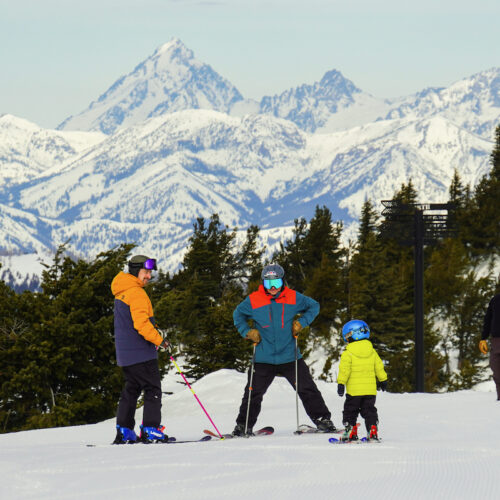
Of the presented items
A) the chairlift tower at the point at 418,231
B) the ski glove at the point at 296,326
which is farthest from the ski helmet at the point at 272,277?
the chairlift tower at the point at 418,231

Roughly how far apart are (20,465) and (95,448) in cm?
138

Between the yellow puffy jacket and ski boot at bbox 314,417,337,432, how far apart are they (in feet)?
2.65

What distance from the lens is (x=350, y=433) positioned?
A: 8.34 metres

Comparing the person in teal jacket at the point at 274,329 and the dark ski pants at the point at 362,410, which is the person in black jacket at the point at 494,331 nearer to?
the person in teal jacket at the point at 274,329

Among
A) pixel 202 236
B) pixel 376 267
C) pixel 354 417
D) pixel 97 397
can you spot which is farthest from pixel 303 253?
pixel 354 417

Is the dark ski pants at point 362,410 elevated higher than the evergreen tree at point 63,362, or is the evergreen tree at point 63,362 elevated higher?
the evergreen tree at point 63,362

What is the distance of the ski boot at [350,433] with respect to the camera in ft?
27.2

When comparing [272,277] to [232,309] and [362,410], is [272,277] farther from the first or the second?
[232,309]

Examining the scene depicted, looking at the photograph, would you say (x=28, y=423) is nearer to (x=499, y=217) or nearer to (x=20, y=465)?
(x=20, y=465)

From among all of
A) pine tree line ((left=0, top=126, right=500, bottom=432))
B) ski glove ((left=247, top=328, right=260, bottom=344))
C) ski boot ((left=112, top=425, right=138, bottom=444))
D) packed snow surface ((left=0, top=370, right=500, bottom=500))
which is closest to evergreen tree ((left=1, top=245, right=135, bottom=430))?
pine tree line ((left=0, top=126, right=500, bottom=432))

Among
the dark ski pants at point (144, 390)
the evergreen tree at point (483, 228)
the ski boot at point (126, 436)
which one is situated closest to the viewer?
the dark ski pants at point (144, 390)

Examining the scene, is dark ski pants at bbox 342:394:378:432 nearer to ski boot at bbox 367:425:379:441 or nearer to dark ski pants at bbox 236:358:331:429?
ski boot at bbox 367:425:379:441

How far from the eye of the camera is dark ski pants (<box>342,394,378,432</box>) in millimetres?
8406

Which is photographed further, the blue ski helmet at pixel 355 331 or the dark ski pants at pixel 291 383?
the dark ski pants at pixel 291 383
